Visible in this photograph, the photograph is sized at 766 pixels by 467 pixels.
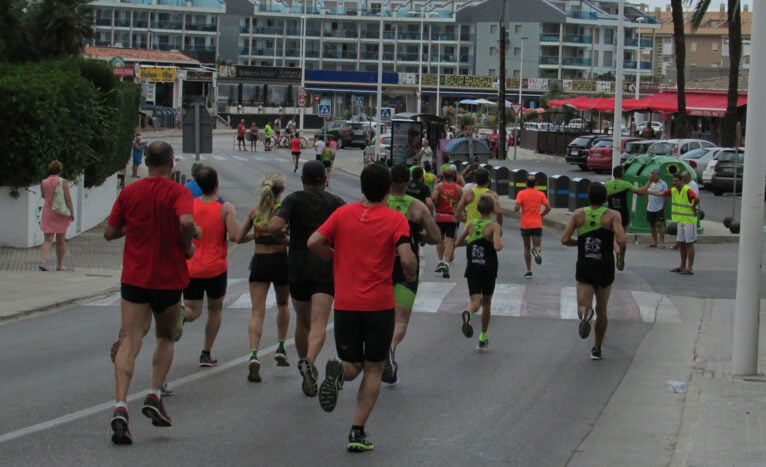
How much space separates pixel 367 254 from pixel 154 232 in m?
1.50

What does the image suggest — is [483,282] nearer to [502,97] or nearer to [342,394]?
[342,394]

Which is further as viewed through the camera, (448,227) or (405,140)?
(405,140)

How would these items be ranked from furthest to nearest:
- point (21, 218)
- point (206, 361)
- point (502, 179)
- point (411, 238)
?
point (502, 179) → point (21, 218) → point (206, 361) → point (411, 238)

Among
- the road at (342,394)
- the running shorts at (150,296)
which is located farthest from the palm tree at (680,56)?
the running shorts at (150,296)

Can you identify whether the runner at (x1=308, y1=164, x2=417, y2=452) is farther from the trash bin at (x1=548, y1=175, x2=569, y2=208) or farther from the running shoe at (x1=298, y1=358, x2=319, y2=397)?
the trash bin at (x1=548, y1=175, x2=569, y2=208)

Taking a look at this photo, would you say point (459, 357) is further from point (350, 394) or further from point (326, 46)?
point (326, 46)

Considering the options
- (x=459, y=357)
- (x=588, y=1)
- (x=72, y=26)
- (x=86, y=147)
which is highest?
(x=588, y=1)

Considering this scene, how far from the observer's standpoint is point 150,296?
24.8 feet

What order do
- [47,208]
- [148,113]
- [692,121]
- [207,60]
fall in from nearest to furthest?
[47,208] → [692,121] → [148,113] → [207,60]

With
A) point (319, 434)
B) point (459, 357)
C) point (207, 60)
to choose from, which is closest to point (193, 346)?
point (459, 357)

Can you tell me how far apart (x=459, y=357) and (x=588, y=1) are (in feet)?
360

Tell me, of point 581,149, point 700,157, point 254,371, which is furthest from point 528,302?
point 581,149

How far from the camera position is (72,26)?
2088 inches

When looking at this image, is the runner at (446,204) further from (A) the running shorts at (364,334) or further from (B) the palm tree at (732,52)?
(B) the palm tree at (732,52)
